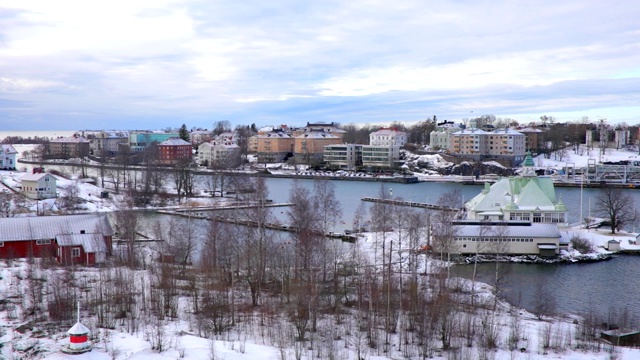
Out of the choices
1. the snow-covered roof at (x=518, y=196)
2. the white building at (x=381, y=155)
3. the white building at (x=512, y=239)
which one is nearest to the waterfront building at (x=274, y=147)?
the white building at (x=381, y=155)

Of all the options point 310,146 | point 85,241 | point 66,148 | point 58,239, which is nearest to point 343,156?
point 310,146

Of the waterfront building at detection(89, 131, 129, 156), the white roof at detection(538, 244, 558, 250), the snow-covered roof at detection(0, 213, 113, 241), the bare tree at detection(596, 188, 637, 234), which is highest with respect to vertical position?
the waterfront building at detection(89, 131, 129, 156)

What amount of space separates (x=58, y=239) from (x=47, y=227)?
3.12ft

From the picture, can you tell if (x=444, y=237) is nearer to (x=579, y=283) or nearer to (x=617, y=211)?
(x=579, y=283)

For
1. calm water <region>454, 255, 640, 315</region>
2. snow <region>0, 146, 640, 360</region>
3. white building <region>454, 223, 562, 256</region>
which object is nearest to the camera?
snow <region>0, 146, 640, 360</region>

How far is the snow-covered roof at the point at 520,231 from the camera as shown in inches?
771

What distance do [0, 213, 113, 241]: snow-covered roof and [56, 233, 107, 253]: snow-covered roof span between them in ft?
0.91

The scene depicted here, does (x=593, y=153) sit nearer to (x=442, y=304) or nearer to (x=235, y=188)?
(x=235, y=188)

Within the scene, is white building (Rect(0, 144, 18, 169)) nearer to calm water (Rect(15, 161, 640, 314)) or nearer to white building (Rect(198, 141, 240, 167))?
white building (Rect(198, 141, 240, 167))

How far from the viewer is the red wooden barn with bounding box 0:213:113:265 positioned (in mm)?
15773

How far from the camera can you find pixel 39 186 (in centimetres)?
3061

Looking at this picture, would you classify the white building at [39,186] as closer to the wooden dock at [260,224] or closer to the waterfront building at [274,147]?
the wooden dock at [260,224]

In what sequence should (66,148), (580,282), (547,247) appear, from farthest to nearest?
(66,148) → (547,247) → (580,282)

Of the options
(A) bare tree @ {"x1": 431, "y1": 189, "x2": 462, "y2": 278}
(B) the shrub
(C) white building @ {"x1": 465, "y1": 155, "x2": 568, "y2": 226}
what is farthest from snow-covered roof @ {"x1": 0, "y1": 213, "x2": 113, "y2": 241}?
(B) the shrub
